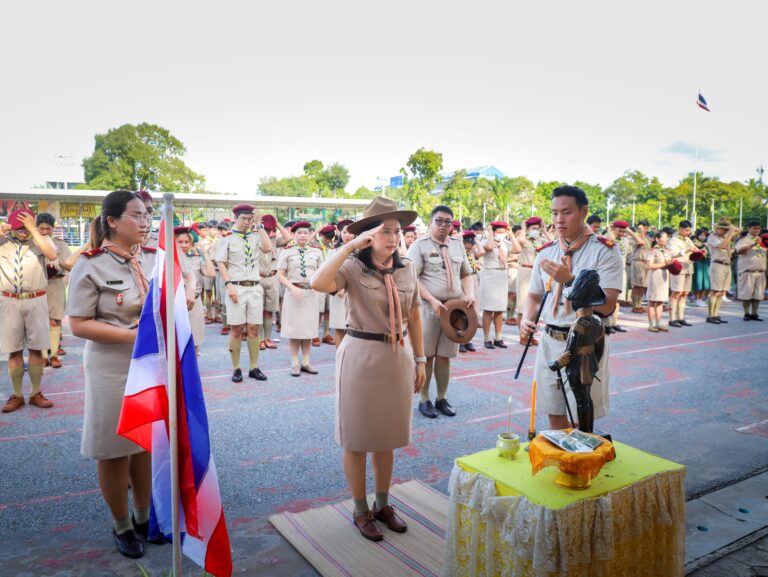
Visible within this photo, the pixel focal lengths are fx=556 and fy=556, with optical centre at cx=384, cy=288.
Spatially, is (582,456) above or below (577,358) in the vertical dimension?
below

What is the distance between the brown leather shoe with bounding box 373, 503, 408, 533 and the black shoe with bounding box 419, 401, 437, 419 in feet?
6.94

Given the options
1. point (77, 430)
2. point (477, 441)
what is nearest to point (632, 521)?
point (477, 441)

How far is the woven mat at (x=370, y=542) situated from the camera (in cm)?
298

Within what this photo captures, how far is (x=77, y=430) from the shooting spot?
5.12 meters

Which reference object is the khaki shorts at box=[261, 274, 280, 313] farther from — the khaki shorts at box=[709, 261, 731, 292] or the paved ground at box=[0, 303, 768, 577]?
the khaki shorts at box=[709, 261, 731, 292]

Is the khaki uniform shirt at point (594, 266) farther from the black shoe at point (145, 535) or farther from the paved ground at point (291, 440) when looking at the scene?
the black shoe at point (145, 535)

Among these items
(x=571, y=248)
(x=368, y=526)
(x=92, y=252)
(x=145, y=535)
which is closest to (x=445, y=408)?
(x=368, y=526)

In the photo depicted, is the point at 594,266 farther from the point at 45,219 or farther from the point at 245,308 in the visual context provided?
the point at 45,219

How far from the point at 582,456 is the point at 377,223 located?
1702 millimetres

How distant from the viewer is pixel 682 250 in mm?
11211

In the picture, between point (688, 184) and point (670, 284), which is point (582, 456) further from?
point (688, 184)

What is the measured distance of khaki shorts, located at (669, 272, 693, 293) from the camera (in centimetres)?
1095

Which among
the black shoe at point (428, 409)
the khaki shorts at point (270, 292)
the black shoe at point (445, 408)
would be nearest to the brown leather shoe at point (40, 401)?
the khaki shorts at point (270, 292)

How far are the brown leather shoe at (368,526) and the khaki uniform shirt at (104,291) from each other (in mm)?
1741
